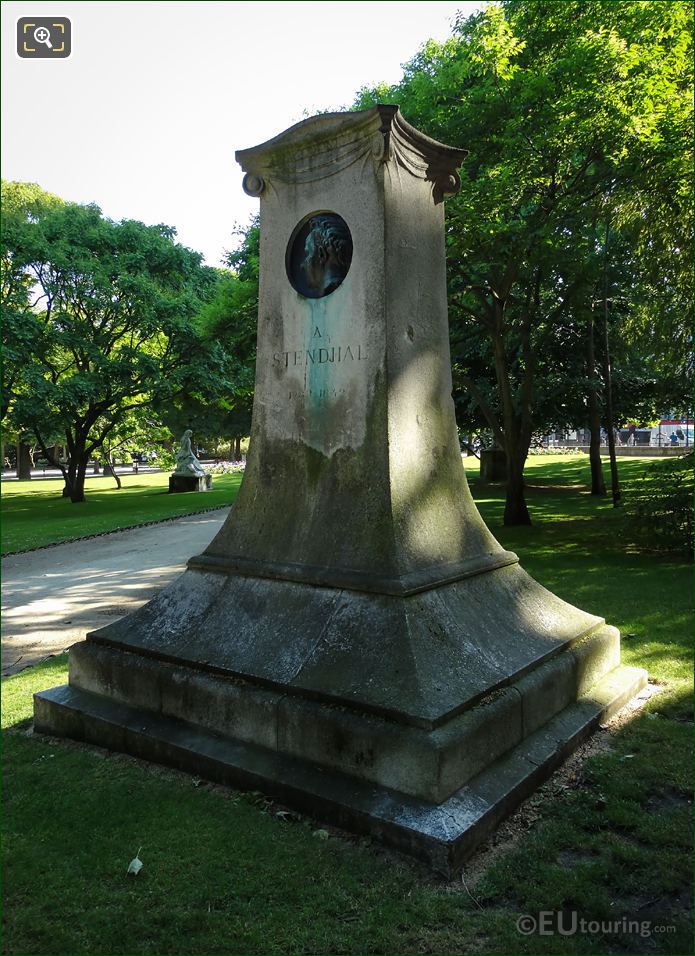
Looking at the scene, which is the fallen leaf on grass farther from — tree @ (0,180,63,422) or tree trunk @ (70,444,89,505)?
tree trunk @ (70,444,89,505)

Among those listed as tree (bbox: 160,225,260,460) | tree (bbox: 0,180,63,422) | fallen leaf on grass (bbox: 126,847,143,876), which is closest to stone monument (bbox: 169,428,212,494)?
tree (bbox: 160,225,260,460)

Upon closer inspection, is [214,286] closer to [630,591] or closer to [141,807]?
[630,591]

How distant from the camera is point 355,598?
13.7 ft

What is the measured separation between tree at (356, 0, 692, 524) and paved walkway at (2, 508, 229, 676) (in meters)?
7.40

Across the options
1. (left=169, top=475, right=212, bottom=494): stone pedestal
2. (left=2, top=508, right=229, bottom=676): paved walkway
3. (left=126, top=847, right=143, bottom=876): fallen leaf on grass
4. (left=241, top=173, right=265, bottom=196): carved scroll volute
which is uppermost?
(left=241, top=173, right=265, bottom=196): carved scroll volute

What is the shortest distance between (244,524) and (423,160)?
2910 millimetres

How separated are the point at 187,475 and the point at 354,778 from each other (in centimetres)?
2799

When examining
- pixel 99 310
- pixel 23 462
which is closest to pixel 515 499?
pixel 99 310

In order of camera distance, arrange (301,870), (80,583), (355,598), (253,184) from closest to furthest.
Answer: (301,870), (355,598), (253,184), (80,583)

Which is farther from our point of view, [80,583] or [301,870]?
[80,583]

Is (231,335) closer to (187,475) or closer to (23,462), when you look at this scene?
(187,475)

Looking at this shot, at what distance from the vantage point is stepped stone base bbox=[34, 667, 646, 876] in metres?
3.19

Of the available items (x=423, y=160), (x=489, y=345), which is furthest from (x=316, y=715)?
(x=489, y=345)

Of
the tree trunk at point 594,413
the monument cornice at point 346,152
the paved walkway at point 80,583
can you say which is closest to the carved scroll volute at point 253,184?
the monument cornice at point 346,152
